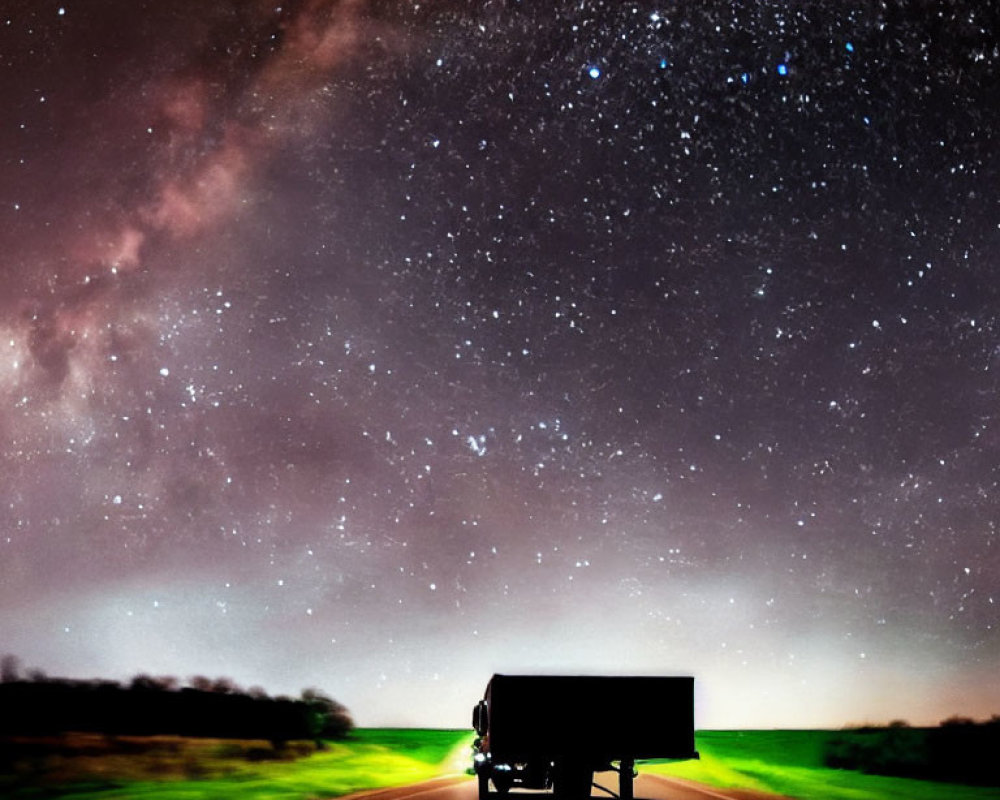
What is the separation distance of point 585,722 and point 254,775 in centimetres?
2217

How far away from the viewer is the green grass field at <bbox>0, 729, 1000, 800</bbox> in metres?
21.5

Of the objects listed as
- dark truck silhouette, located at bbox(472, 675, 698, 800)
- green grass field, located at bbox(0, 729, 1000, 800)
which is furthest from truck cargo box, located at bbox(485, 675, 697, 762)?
green grass field, located at bbox(0, 729, 1000, 800)

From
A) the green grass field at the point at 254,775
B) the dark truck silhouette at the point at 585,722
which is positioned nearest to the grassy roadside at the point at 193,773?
the green grass field at the point at 254,775

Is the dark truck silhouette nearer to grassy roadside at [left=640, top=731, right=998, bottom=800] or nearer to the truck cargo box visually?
the truck cargo box

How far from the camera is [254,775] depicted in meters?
30.6

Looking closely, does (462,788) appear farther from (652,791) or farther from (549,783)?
(549,783)

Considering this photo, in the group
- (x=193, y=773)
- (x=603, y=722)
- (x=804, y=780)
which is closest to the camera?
(x=603, y=722)

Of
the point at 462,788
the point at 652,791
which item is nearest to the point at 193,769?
the point at 462,788

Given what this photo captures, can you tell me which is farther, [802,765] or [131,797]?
[802,765]

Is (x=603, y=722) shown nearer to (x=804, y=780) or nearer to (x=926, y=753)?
(x=804, y=780)

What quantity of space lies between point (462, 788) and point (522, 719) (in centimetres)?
881

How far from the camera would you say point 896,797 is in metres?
23.7

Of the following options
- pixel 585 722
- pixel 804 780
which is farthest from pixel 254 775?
pixel 585 722

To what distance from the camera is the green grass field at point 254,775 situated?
848 inches
